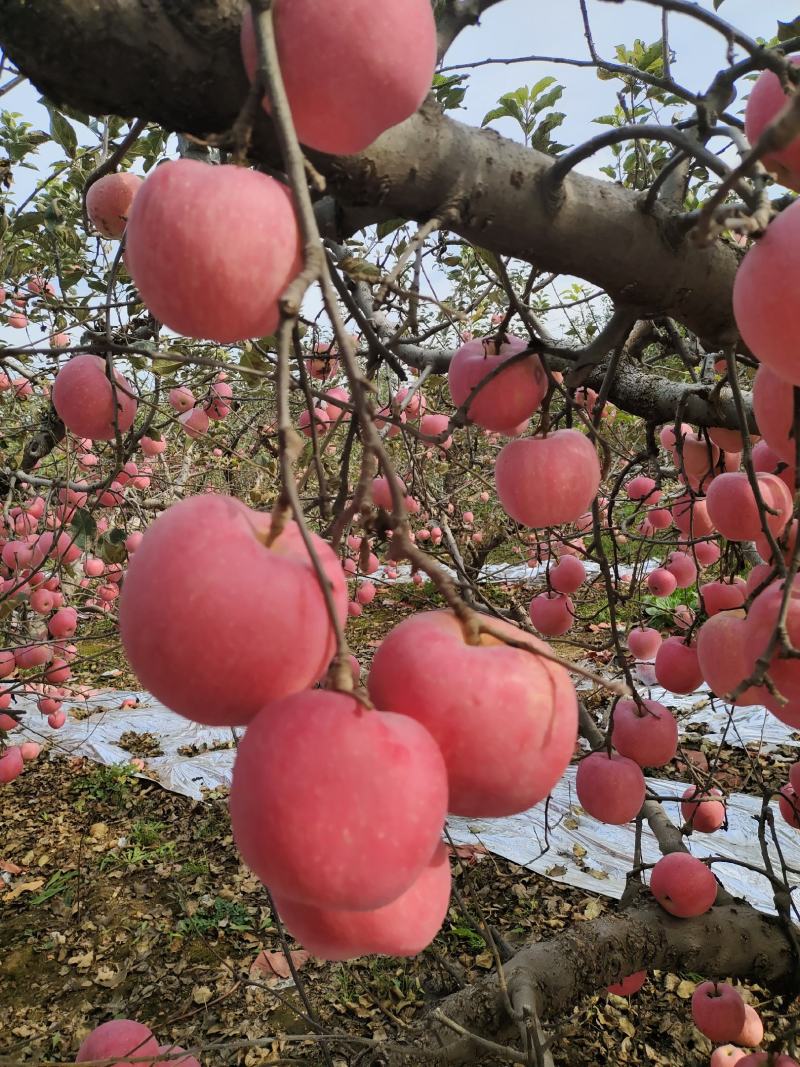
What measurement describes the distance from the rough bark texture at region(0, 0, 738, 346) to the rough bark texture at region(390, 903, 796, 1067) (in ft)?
4.63

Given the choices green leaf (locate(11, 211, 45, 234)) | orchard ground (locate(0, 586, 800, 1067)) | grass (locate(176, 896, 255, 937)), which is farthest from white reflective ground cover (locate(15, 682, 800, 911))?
green leaf (locate(11, 211, 45, 234))

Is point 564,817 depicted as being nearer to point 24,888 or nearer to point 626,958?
point 626,958

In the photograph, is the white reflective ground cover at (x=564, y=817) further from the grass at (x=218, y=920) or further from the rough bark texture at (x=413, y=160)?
the rough bark texture at (x=413, y=160)

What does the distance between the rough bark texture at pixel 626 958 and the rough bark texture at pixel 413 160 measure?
1410 millimetres

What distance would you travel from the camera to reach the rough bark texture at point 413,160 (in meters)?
0.52

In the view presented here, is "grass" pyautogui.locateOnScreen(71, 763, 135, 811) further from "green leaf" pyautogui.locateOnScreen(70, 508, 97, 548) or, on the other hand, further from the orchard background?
"green leaf" pyautogui.locateOnScreen(70, 508, 97, 548)

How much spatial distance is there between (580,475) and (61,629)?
98.4 inches

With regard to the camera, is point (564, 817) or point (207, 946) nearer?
point (207, 946)

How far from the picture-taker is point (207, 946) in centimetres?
190

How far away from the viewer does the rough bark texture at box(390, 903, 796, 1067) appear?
149cm

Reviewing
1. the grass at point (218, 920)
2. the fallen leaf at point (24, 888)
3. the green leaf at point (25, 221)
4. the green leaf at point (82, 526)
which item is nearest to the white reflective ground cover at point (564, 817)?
the fallen leaf at point (24, 888)

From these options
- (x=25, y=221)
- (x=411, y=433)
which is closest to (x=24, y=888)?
(x=25, y=221)

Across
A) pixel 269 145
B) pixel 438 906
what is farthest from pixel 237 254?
pixel 438 906

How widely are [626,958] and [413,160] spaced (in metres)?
1.75
